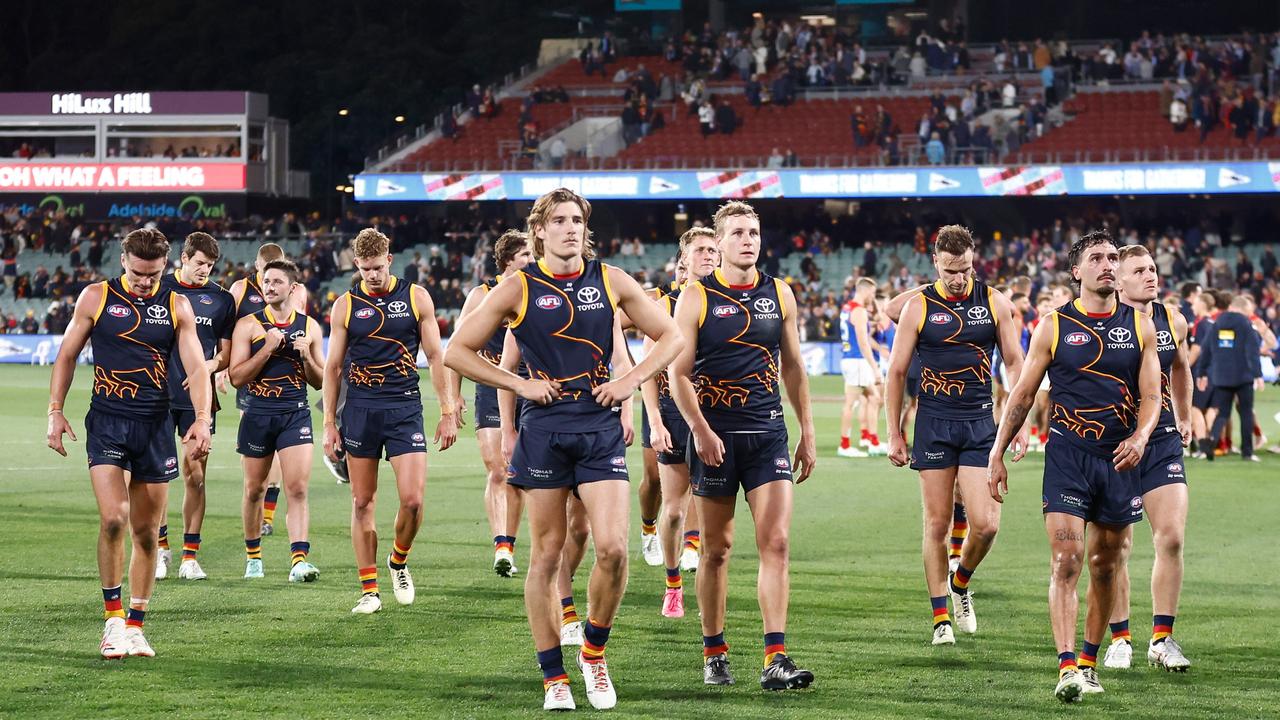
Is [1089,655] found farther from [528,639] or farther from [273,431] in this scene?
[273,431]

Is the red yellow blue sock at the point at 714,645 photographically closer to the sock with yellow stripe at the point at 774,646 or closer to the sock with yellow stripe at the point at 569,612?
the sock with yellow stripe at the point at 774,646

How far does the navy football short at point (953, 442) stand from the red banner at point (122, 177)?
156 ft

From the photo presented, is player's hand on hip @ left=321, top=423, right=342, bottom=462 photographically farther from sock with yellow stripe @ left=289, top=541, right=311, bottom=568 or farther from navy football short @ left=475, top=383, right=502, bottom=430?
navy football short @ left=475, top=383, right=502, bottom=430

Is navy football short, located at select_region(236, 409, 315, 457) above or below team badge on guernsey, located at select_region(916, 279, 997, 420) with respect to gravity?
below

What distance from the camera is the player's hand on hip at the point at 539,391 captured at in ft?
23.3

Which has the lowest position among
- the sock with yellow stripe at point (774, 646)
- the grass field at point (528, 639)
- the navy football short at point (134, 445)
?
the grass field at point (528, 639)

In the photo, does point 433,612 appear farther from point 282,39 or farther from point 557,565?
point 282,39

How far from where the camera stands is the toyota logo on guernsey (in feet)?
25.3

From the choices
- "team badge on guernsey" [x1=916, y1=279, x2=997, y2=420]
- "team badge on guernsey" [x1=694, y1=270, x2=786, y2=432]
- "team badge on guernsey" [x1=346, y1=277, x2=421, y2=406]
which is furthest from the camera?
"team badge on guernsey" [x1=346, y1=277, x2=421, y2=406]

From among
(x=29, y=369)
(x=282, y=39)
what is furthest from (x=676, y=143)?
(x=282, y=39)

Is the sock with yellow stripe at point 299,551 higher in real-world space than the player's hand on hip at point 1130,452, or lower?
lower

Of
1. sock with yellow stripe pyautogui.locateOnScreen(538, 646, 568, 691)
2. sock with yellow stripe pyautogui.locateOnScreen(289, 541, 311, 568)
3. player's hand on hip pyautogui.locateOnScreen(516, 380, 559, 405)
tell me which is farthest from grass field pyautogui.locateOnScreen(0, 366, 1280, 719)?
player's hand on hip pyautogui.locateOnScreen(516, 380, 559, 405)

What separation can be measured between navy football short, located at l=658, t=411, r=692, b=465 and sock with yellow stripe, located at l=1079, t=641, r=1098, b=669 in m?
3.00

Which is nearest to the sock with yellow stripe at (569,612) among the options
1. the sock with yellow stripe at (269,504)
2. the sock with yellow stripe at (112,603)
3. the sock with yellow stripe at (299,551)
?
the sock with yellow stripe at (112,603)
